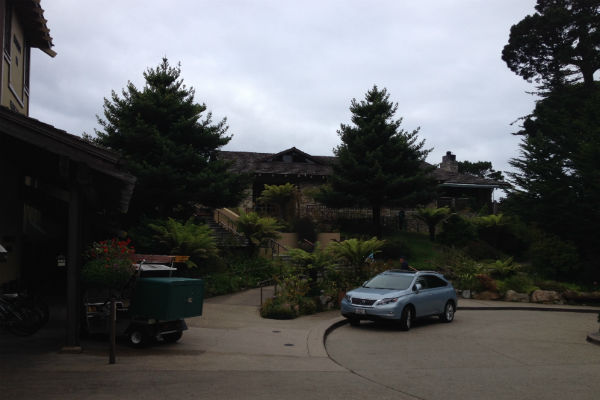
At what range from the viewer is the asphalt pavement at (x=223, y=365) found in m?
7.48

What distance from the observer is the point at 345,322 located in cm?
1596

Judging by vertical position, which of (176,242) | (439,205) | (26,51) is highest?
(26,51)

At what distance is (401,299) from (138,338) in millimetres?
7158

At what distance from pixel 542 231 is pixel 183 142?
17.7m

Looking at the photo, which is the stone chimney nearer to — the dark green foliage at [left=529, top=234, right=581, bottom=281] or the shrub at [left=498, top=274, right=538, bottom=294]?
the dark green foliage at [left=529, top=234, right=581, bottom=281]

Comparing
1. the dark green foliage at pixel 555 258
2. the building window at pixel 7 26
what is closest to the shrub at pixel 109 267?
the building window at pixel 7 26

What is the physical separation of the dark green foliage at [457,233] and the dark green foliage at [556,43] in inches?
635

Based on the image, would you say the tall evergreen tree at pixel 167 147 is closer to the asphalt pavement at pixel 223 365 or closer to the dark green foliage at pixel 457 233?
the asphalt pavement at pixel 223 365

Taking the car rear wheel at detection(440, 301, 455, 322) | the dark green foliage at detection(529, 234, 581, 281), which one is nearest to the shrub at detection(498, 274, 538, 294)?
the dark green foliage at detection(529, 234, 581, 281)

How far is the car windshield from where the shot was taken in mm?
15423

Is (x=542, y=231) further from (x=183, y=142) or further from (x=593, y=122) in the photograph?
(x=183, y=142)

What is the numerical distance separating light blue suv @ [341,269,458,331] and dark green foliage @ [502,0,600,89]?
1129 inches

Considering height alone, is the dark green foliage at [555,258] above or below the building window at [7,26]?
below

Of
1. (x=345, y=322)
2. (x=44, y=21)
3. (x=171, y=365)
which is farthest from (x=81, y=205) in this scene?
(x=44, y=21)
